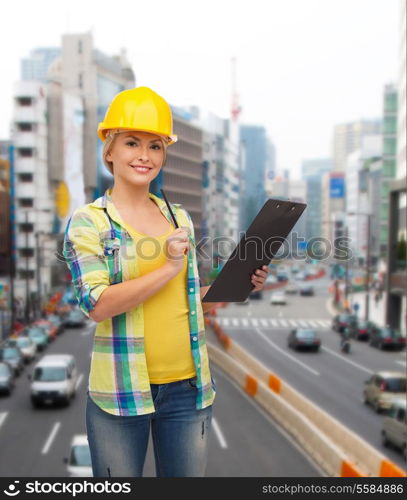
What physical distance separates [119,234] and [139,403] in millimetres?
708

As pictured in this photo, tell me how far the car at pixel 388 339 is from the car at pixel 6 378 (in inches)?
906

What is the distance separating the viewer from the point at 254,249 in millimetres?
2881

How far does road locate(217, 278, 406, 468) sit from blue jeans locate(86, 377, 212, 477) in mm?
15197

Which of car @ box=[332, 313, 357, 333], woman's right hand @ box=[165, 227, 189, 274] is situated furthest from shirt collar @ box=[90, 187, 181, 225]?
car @ box=[332, 313, 357, 333]

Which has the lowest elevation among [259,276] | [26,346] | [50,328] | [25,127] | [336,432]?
[50,328]

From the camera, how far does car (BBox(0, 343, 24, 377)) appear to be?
29766mm

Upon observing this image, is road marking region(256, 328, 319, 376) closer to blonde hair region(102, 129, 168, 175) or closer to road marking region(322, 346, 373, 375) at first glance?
road marking region(322, 346, 373, 375)

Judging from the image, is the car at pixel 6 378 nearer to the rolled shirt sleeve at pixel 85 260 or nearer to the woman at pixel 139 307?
the woman at pixel 139 307

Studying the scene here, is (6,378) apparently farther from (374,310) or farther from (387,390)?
(374,310)

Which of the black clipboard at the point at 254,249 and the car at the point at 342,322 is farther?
the car at the point at 342,322

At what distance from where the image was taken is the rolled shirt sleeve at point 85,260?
8.63ft

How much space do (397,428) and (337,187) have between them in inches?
6062

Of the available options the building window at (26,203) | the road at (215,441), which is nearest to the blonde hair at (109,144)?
the road at (215,441)
